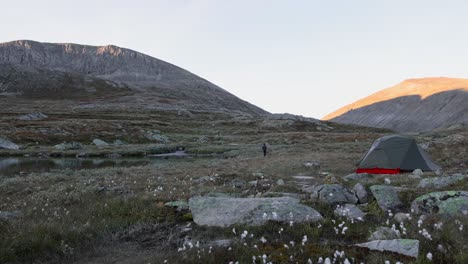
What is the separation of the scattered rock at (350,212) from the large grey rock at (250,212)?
0.61 metres

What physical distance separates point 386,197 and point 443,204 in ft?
5.31

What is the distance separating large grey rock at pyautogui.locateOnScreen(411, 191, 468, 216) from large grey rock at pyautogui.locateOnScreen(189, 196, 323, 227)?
9.61 feet

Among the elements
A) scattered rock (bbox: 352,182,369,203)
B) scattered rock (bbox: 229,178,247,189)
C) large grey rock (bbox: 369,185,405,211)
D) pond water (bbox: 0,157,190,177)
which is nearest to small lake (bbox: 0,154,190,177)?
pond water (bbox: 0,157,190,177)

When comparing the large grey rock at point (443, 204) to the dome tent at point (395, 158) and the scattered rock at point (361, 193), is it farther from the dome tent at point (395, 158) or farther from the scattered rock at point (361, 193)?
the dome tent at point (395, 158)

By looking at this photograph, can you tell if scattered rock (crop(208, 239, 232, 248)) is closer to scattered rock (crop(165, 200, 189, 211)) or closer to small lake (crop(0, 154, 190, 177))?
scattered rock (crop(165, 200, 189, 211))

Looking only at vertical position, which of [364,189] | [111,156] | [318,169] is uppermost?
[364,189]

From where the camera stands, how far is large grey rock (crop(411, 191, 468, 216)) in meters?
9.19

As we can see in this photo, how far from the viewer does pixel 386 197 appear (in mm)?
10812

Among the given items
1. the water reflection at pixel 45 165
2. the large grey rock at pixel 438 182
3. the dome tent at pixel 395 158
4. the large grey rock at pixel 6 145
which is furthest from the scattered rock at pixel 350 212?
the large grey rock at pixel 6 145

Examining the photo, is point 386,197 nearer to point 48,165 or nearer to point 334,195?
point 334,195

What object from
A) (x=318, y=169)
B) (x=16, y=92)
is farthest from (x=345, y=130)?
(x=16, y=92)

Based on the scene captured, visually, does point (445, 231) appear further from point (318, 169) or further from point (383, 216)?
point (318, 169)

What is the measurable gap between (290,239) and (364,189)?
15.7ft

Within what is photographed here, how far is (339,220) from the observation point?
8.91 m
